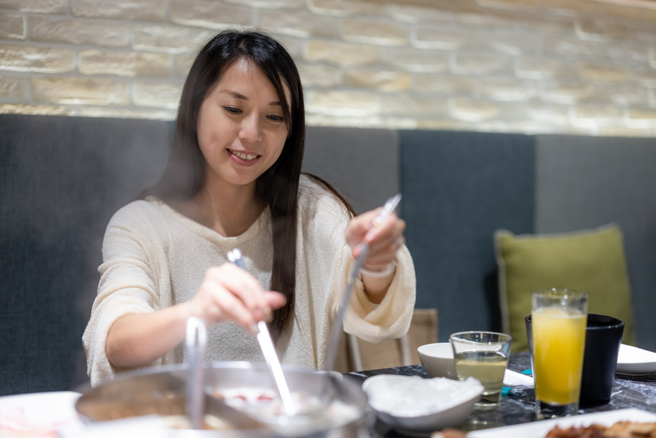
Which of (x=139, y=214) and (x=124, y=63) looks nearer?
(x=139, y=214)

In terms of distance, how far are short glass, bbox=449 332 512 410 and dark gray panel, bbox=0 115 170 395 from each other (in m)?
1.15

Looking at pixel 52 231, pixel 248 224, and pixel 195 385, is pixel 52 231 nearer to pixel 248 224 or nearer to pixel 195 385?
pixel 248 224

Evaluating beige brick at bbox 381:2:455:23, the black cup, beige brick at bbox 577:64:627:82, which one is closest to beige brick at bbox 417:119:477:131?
beige brick at bbox 381:2:455:23

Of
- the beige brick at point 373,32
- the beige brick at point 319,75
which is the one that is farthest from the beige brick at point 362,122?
the beige brick at point 373,32

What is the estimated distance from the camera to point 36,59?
1.80 meters

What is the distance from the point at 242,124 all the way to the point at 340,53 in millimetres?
965

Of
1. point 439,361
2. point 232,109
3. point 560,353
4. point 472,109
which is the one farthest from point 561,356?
point 472,109

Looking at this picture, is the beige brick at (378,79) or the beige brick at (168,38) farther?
the beige brick at (378,79)

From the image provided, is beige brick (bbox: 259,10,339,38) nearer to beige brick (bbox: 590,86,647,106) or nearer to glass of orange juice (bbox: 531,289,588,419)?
beige brick (bbox: 590,86,647,106)

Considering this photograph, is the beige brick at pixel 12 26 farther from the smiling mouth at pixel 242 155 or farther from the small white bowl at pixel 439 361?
the small white bowl at pixel 439 361

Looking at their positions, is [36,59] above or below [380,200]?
above

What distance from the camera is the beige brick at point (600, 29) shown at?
2604mm

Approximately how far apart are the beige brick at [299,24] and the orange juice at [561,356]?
152 cm

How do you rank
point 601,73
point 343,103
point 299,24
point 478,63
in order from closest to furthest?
point 299,24
point 343,103
point 478,63
point 601,73
